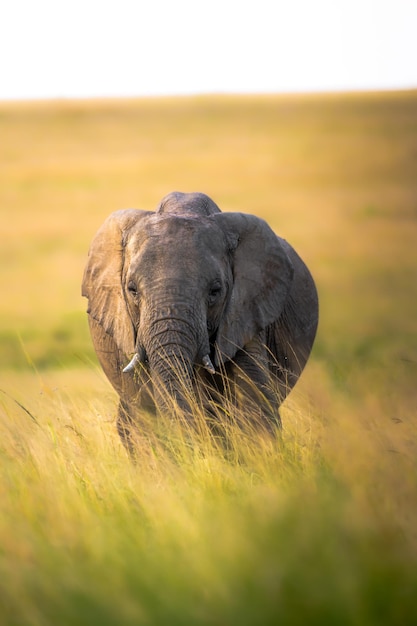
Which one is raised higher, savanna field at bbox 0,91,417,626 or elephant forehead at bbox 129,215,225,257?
elephant forehead at bbox 129,215,225,257

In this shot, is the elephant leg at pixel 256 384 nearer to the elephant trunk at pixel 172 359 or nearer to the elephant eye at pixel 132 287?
the elephant trunk at pixel 172 359

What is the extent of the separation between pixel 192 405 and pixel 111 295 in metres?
1.31

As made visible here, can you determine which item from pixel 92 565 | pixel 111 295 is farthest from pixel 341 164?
pixel 92 565

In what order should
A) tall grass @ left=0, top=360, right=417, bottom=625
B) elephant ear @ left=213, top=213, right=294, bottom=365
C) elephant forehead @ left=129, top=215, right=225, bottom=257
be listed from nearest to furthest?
1. tall grass @ left=0, top=360, right=417, bottom=625
2. elephant forehead @ left=129, top=215, right=225, bottom=257
3. elephant ear @ left=213, top=213, right=294, bottom=365

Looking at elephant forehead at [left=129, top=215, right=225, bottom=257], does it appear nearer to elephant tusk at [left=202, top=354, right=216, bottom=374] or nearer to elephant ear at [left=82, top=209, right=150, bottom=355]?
elephant ear at [left=82, top=209, right=150, bottom=355]

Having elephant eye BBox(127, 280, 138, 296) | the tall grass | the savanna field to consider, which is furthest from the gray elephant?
the tall grass

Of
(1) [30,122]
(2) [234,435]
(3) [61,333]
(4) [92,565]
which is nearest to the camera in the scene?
(4) [92,565]

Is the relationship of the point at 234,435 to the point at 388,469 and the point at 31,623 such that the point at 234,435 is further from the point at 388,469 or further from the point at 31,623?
the point at 31,623

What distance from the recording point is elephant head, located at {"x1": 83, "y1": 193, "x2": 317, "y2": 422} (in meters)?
7.76

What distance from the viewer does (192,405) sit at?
761cm

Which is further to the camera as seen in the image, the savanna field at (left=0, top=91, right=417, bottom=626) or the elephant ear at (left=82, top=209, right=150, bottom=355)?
the elephant ear at (left=82, top=209, right=150, bottom=355)

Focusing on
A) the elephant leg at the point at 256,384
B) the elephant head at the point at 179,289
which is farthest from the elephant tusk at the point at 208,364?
the elephant leg at the point at 256,384

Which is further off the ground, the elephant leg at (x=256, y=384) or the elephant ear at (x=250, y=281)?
the elephant ear at (x=250, y=281)

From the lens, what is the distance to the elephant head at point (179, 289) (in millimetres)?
7762
